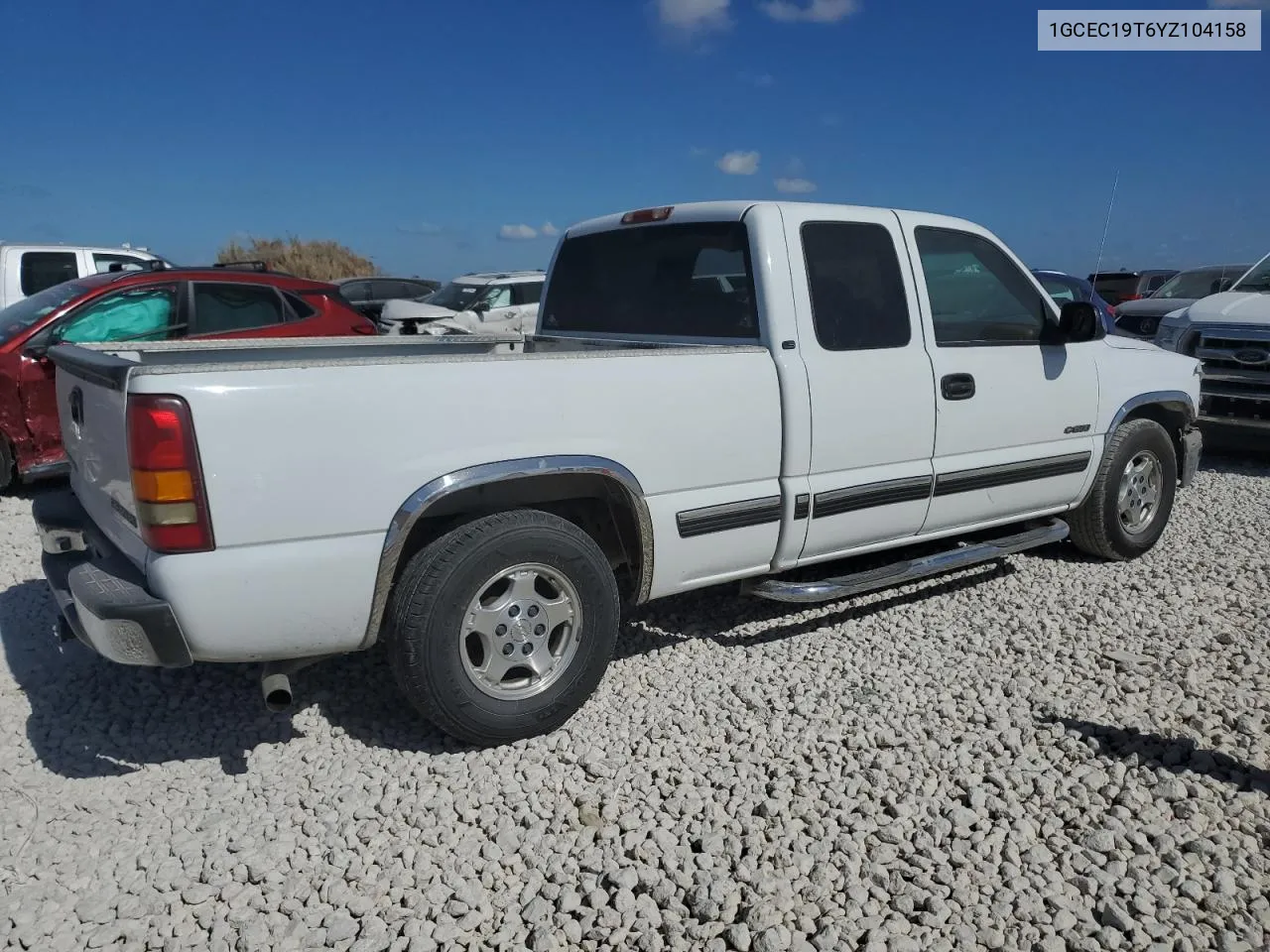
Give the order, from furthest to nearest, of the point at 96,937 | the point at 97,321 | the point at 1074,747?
1. the point at 97,321
2. the point at 1074,747
3. the point at 96,937

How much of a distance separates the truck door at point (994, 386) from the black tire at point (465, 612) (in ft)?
5.97

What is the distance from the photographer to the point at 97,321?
6.87m

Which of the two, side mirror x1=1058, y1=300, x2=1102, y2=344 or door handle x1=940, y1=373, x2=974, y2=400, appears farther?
side mirror x1=1058, y1=300, x2=1102, y2=344

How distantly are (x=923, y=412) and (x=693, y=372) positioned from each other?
126cm

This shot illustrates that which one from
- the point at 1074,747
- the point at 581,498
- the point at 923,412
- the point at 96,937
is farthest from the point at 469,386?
the point at 1074,747

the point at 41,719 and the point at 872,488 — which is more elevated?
the point at 872,488

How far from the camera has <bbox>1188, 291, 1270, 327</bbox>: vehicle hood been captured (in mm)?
7742

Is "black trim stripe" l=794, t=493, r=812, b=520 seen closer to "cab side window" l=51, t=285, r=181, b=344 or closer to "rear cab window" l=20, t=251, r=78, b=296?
"cab side window" l=51, t=285, r=181, b=344

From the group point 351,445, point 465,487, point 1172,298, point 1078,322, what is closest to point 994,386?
point 1078,322

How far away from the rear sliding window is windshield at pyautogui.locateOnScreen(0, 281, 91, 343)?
4.23 metres

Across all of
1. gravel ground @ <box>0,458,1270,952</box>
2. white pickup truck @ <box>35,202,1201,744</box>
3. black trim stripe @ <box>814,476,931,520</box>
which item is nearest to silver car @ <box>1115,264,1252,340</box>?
white pickup truck @ <box>35,202,1201,744</box>

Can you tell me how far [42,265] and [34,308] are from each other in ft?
12.7

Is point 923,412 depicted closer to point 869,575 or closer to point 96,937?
point 869,575

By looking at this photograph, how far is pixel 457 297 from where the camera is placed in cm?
1375
